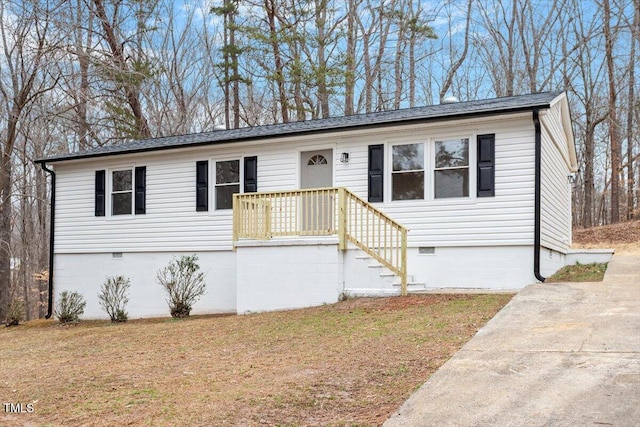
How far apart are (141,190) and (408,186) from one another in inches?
243

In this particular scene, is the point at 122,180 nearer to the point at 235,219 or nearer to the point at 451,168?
the point at 235,219

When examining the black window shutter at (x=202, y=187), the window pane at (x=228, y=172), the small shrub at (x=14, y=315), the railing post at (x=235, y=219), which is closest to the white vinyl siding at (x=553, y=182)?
the railing post at (x=235, y=219)

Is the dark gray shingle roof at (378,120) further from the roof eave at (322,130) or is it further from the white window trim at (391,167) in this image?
the white window trim at (391,167)

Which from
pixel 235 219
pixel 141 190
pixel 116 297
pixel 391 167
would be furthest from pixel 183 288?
pixel 391 167

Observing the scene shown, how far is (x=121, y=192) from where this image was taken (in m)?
14.0

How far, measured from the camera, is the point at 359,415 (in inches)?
172

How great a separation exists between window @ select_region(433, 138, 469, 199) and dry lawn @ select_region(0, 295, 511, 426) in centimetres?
218

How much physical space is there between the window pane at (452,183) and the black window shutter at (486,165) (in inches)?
10.5

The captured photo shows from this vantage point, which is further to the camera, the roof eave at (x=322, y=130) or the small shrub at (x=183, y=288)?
the small shrub at (x=183, y=288)

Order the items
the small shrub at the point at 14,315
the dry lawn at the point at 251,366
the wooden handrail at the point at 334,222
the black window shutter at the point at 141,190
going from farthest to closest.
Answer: the black window shutter at the point at 141,190, the small shrub at the point at 14,315, the wooden handrail at the point at 334,222, the dry lawn at the point at 251,366

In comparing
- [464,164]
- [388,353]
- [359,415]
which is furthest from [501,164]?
[359,415]

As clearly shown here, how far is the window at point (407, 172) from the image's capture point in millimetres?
11078

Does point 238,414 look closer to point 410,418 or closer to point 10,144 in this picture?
point 410,418

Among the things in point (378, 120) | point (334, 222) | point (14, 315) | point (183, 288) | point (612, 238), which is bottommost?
point (14, 315)
